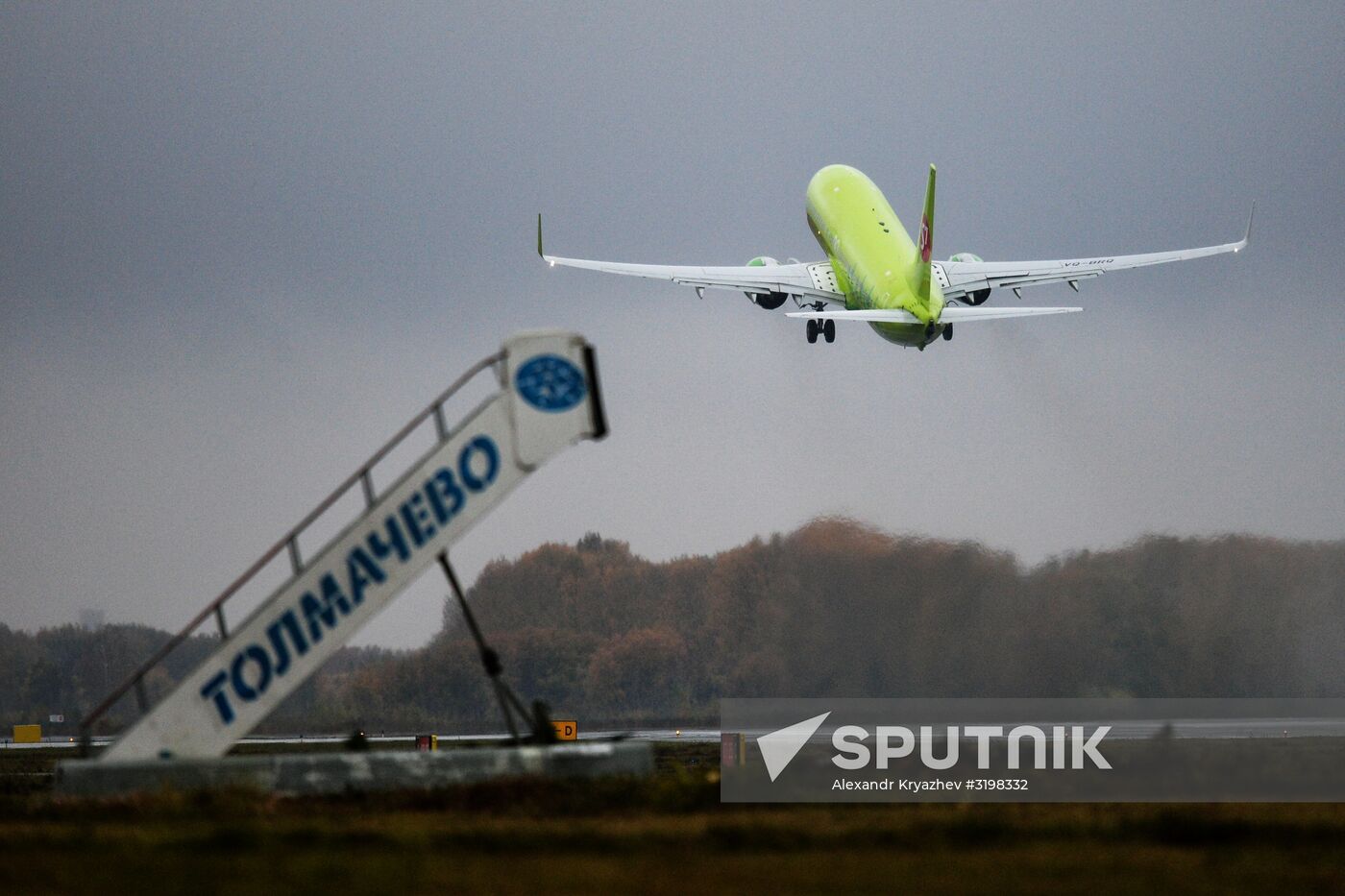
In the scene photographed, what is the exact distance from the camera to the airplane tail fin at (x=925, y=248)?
7819cm

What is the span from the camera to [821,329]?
85500mm

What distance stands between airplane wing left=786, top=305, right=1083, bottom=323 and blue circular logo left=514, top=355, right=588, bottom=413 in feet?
154

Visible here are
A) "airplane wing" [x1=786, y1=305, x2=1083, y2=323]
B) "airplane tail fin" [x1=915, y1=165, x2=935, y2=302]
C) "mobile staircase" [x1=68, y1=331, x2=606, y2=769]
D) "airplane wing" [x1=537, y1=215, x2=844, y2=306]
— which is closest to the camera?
"mobile staircase" [x1=68, y1=331, x2=606, y2=769]

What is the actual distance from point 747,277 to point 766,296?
7.03 ft

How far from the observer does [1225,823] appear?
21.5 metres

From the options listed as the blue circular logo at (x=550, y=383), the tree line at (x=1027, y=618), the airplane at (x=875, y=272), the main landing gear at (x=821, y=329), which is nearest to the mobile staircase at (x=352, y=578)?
the blue circular logo at (x=550, y=383)

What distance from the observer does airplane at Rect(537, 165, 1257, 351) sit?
78.8m

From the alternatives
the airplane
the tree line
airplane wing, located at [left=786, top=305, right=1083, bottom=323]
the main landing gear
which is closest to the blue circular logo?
the tree line

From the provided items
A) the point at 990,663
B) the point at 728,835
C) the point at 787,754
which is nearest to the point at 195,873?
the point at 728,835

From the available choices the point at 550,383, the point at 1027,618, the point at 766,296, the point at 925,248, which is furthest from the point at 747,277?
the point at 550,383

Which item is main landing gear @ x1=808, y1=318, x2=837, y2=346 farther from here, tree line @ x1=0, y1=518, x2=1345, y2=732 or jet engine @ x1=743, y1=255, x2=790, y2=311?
tree line @ x1=0, y1=518, x2=1345, y2=732

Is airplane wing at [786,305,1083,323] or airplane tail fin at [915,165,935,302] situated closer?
airplane wing at [786,305,1083,323]

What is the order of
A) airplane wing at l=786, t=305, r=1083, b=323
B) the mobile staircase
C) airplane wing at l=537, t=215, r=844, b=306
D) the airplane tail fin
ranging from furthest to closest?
airplane wing at l=537, t=215, r=844, b=306 < the airplane tail fin < airplane wing at l=786, t=305, r=1083, b=323 < the mobile staircase

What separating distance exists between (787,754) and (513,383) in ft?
29.1
